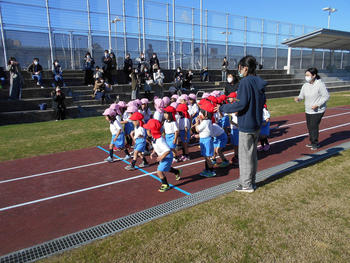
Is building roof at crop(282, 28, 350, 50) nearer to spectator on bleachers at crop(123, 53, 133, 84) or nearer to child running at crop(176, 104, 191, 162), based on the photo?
spectator on bleachers at crop(123, 53, 133, 84)

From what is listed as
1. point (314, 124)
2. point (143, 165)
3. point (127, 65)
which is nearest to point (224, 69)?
point (127, 65)

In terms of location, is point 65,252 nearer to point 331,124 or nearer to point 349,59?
point 331,124

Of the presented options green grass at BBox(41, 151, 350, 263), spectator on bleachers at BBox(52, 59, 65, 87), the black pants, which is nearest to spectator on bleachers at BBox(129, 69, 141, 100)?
spectator on bleachers at BBox(52, 59, 65, 87)

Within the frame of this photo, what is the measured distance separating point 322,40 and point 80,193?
2887cm

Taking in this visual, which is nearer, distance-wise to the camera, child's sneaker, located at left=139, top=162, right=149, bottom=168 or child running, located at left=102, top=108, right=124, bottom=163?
child's sneaker, located at left=139, top=162, right=149, bottom=168

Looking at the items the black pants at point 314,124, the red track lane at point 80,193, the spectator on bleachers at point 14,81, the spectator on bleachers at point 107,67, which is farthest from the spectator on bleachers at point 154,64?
the black pants at point 314,124

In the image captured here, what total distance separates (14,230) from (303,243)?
426 centimetres

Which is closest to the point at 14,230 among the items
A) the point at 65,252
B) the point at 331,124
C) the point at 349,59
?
the point at 65,252

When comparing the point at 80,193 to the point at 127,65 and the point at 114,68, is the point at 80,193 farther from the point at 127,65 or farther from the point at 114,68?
the point at 127,65

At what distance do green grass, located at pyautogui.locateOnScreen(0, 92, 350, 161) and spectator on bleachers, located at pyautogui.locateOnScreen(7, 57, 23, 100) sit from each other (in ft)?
8.37

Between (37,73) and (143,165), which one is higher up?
(37,73)

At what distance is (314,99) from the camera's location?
7582mm

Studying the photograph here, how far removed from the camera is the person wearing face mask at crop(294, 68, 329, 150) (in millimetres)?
7453

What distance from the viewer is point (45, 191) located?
571 cm
